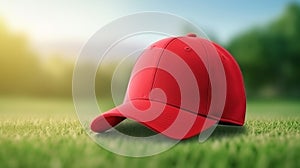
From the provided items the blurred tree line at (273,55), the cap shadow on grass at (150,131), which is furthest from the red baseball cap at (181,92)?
the blurred tree line at (273,55)

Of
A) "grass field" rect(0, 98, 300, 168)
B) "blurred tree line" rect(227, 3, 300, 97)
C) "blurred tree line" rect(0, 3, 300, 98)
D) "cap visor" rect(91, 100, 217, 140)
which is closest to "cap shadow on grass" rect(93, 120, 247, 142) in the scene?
"grass field" rect(0, 98, 300, 168)

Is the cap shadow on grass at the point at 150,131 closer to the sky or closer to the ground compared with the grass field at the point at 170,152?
closer to the ground

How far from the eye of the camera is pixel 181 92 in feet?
10.3

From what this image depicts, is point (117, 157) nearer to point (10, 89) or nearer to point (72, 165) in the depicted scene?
point (72, 165)

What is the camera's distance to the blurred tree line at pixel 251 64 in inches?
727

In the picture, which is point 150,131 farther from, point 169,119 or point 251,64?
point 251,64

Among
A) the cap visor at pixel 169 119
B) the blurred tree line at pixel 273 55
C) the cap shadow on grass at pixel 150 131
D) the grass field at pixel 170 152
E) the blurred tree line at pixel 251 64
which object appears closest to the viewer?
the grass field at pixel 170 152

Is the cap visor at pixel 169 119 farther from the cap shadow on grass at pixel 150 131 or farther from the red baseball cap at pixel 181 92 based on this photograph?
the cap shadow on grass at pixel 150 131

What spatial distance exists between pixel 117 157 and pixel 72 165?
32 centimetres

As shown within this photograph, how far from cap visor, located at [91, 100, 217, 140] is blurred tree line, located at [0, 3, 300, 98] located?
1426cm

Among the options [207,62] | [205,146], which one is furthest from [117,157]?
[207,62]

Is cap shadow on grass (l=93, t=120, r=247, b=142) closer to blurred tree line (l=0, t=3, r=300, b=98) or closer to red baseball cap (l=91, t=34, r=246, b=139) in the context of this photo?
red baseball cap (l=91, t=34, r=246, b=139)

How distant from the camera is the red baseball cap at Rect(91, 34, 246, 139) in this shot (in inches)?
117

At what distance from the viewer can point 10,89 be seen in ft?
61.1
